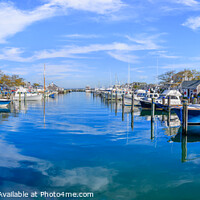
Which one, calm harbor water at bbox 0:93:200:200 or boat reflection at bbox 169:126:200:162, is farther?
boat reflection at bbox 169:126:200:162

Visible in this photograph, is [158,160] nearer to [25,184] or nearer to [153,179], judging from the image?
[153,179]

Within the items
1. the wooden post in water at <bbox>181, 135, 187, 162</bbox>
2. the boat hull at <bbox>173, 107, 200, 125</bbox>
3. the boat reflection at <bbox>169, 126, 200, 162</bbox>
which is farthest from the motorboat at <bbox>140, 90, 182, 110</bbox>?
the wooden post in water at <bbox>181, 135, 187, 162</bbox>

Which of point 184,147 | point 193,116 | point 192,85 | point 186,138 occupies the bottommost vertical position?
point 184,147

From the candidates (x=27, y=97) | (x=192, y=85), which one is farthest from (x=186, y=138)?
(x=192, y=85)

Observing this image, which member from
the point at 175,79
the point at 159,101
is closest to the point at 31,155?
the point at 159,101

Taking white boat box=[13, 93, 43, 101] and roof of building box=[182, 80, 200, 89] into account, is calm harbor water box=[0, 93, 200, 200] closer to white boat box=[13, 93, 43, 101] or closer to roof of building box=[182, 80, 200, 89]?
white boat box=[13, 93, 43, 101]

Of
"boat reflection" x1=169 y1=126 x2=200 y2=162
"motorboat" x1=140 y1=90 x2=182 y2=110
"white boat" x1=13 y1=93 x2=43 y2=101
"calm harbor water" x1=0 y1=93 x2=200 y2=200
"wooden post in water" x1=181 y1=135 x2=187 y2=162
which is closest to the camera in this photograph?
"calm harbor water" x1=0 y1=93 x2=200 y2=200

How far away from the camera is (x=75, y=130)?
2106 centimetres

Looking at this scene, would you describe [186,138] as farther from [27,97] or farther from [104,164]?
[27,97]

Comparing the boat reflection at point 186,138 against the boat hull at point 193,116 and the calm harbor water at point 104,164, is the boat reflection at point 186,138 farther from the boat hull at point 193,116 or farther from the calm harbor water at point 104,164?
the boat hull at point 193,116

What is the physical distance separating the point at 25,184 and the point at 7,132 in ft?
39.2

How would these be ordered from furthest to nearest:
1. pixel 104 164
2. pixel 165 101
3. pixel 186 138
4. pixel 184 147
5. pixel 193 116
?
pixel 165 101
pixel 193 116
pixel 186 138
pixel 184 147
pixel 104 164

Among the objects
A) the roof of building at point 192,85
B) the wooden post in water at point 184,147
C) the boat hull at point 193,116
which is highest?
the roof of building at point 192,85

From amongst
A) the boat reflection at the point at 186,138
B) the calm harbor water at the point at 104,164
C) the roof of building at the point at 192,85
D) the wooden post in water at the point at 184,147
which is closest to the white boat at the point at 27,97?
the calm harbor water at the point at 104,164
